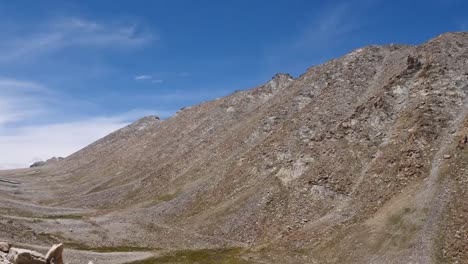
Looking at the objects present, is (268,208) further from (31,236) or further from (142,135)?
(142,135)

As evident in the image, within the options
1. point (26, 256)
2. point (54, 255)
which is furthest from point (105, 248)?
point (26, 256)

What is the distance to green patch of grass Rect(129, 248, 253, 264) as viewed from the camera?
67312 mm

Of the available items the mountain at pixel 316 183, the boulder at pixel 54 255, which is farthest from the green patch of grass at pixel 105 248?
the boulder at pixel 54 255

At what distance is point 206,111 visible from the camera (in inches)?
6860

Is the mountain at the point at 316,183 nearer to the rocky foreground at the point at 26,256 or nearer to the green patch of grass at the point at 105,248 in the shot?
the green patch of grass at the point at 105,248

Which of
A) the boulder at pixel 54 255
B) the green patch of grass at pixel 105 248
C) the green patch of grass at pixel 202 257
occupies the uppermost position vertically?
the boulder at pixel 54 255

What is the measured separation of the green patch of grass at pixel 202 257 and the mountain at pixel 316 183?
2.26 ft

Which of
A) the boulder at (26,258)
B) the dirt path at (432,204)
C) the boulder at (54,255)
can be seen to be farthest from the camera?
the dirt path at (432,204)

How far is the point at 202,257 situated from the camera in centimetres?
7062

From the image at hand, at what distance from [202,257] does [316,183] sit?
2872 cm

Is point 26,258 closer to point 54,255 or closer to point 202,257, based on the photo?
point 54,255

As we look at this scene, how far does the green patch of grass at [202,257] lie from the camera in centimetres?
6731

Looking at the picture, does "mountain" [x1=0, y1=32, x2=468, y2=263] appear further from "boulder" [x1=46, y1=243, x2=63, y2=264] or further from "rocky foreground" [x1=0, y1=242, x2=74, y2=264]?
"boulder" [x1=46, y1=243, x2=63, y2=264]

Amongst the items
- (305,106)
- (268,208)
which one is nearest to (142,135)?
(305,106)
